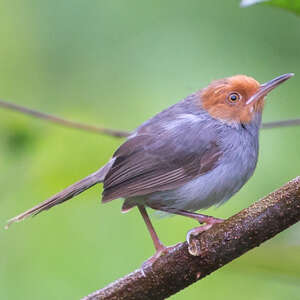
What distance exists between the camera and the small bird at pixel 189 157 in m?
3.88

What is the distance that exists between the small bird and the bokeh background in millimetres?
447

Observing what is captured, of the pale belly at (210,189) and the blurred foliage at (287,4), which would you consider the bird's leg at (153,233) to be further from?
the blurred foliage at (287,4)

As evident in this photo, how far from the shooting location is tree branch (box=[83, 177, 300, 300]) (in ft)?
9.17

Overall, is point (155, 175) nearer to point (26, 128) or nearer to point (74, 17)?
point (26, 128)

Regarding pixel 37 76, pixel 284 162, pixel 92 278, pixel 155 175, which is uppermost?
pixel 37 76

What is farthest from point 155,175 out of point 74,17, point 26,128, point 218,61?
point 74,17

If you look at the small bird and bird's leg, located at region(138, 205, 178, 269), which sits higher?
the small bird

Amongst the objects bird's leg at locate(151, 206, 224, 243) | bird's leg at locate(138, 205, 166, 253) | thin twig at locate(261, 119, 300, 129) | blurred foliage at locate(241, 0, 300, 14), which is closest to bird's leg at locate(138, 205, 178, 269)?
bird's leg at locate(138, 205, 166, 253)

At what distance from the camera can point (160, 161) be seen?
13.2ft

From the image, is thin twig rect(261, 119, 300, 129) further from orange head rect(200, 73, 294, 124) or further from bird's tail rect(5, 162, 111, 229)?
bird's tail rect(5, 162, 111, 229)

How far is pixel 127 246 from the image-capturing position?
4.84m

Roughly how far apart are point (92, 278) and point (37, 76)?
231 centimetres

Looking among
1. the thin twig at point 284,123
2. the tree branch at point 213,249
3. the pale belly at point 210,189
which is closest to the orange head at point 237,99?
the thin twig at point 284,123

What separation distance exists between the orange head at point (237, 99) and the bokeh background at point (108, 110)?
857 mm
